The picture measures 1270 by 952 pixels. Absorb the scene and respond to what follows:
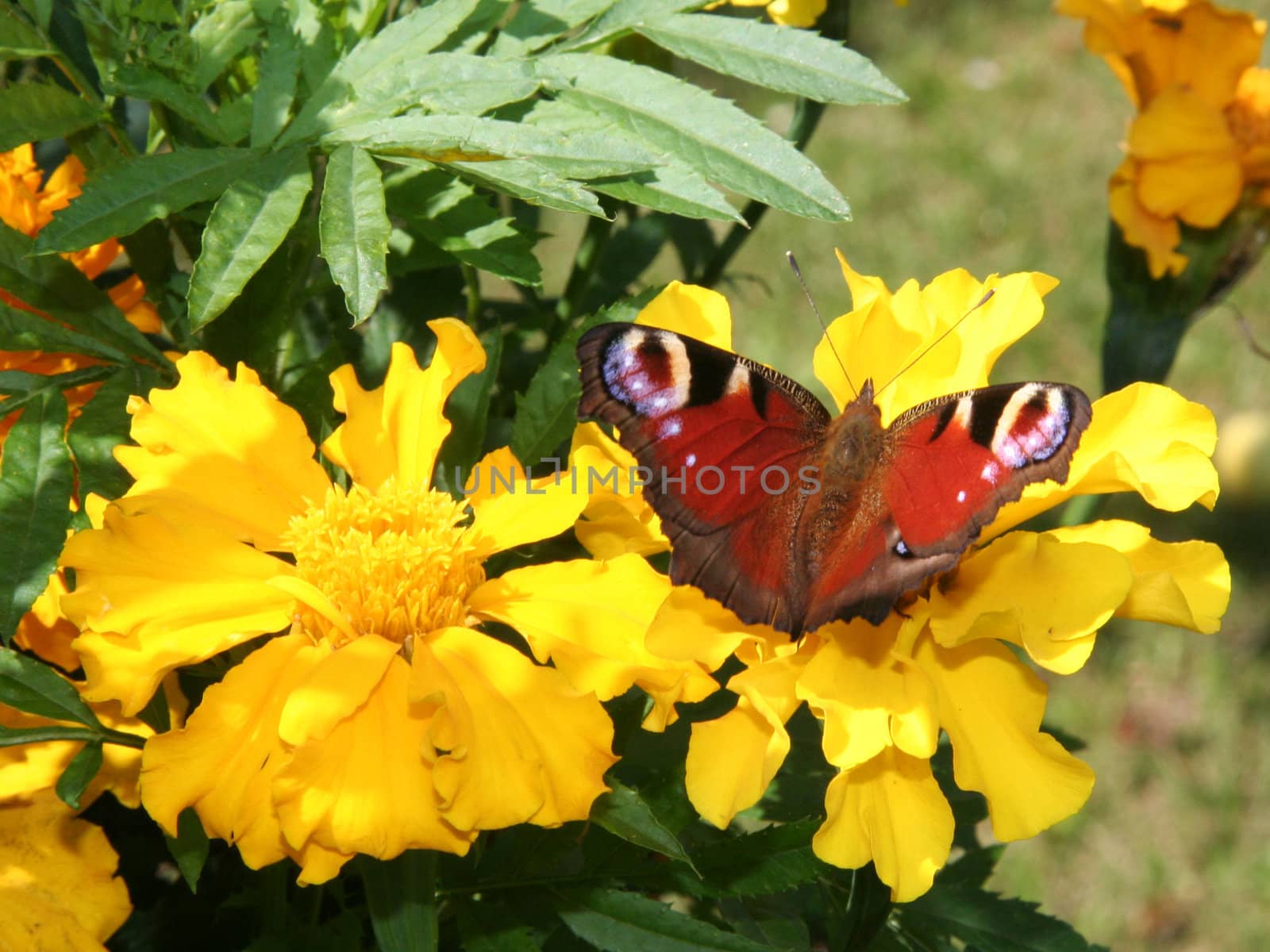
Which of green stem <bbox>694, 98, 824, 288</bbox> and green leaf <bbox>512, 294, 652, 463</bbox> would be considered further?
green stem <bbox>694, 98, 824, 288</bbox>

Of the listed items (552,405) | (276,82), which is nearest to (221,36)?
(276,82)

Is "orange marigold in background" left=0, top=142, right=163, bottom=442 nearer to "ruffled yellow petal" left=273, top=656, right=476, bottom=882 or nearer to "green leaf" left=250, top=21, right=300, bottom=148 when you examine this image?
"green leaf" left=250, top=21, right=300, bottom=148

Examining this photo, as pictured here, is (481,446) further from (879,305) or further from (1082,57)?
(1082,57)

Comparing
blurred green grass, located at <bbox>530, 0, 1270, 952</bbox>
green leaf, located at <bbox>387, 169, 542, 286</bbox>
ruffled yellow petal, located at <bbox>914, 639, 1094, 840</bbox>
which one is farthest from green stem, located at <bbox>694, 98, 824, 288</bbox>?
ruffled yellow petal, located at <bbox>914, 639, 1094, 840</bbox>

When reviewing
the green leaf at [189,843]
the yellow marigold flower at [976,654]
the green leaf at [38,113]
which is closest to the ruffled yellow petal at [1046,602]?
the yellow marigold flower at [976,654]

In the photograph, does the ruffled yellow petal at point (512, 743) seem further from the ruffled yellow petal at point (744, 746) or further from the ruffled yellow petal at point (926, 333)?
the ruffled yellow petal at point (926, 333)

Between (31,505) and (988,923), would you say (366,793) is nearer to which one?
(31,505)
